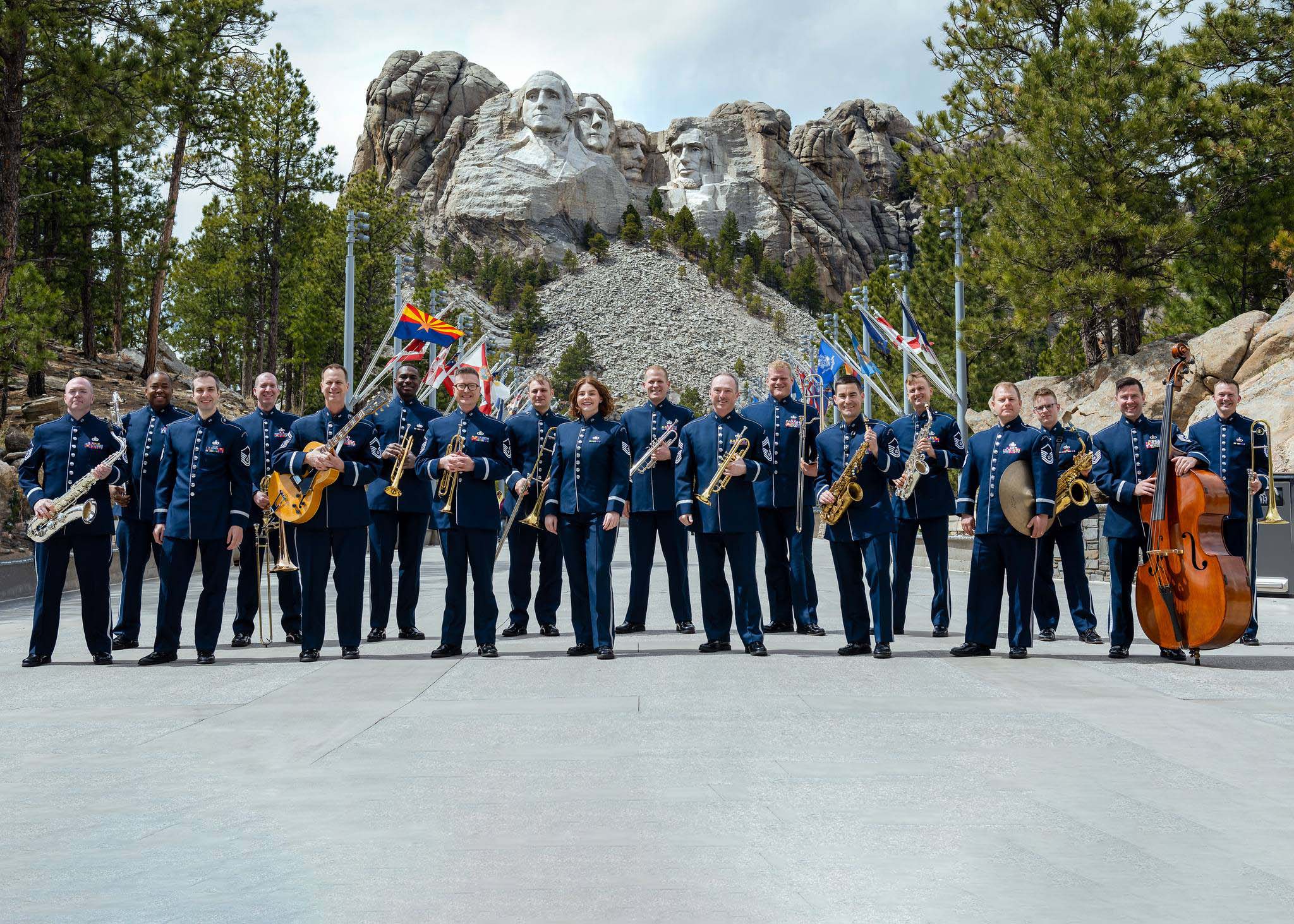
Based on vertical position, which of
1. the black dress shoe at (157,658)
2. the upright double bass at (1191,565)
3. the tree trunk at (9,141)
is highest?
the tree trunk at (9,141)

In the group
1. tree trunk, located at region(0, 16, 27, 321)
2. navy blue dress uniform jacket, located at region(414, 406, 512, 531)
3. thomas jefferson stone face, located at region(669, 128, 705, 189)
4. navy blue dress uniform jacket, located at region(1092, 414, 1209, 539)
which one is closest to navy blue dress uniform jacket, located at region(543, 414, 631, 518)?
navy blue dress uniform jacket, located at region(414, 406, 512, 531)

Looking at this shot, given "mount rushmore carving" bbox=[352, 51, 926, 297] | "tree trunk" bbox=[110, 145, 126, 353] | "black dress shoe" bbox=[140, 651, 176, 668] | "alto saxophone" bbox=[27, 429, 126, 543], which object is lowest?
"black dress shoe" bbox=[140, 651, 176, 668]

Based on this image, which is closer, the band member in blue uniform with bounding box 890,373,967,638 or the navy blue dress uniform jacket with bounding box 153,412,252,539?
the navy blue dress uniform jacket with bounding box 153,412,252,539

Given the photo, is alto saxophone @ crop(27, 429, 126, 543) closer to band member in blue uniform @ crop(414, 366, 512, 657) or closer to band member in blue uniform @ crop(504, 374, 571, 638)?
band member in blue uniform @ crop(414, 366, 512, 657)

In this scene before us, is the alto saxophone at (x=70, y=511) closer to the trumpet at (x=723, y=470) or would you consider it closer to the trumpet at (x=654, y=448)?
the trumpet at (x=654, y=448)

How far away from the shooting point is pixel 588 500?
9609mm

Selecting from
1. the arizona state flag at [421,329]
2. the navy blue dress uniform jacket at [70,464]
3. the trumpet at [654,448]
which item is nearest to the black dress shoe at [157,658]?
the navy blue dress uniform jacket at [70,464]

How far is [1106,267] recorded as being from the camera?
26.2m

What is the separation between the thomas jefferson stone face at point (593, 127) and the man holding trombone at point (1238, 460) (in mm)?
153887

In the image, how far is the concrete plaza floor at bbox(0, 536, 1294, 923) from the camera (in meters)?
3.87

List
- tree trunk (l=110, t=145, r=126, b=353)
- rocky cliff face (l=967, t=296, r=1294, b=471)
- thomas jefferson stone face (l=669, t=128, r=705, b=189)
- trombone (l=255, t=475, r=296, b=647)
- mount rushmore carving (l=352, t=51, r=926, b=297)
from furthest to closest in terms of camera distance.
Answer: thomas jefferson stone face (l=669, t=128, r=705, b=189), mount rushmore carving (l=352, t=51, r=926, b=297), tree trunk (l=110, t=145, r=126, b=353), rocky cliff face (l=967, t=296, r=1294, b=471), trombone (l=255, t=475, r=296, b=647)

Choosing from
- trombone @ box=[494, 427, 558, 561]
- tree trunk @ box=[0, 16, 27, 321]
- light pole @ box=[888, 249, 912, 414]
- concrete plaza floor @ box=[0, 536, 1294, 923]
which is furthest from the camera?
light pole @ box=[888, 249, 912, 414]

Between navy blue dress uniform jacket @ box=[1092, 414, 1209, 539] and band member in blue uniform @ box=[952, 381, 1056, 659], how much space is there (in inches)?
16.8

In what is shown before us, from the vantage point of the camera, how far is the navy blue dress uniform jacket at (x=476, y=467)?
9641 mm
